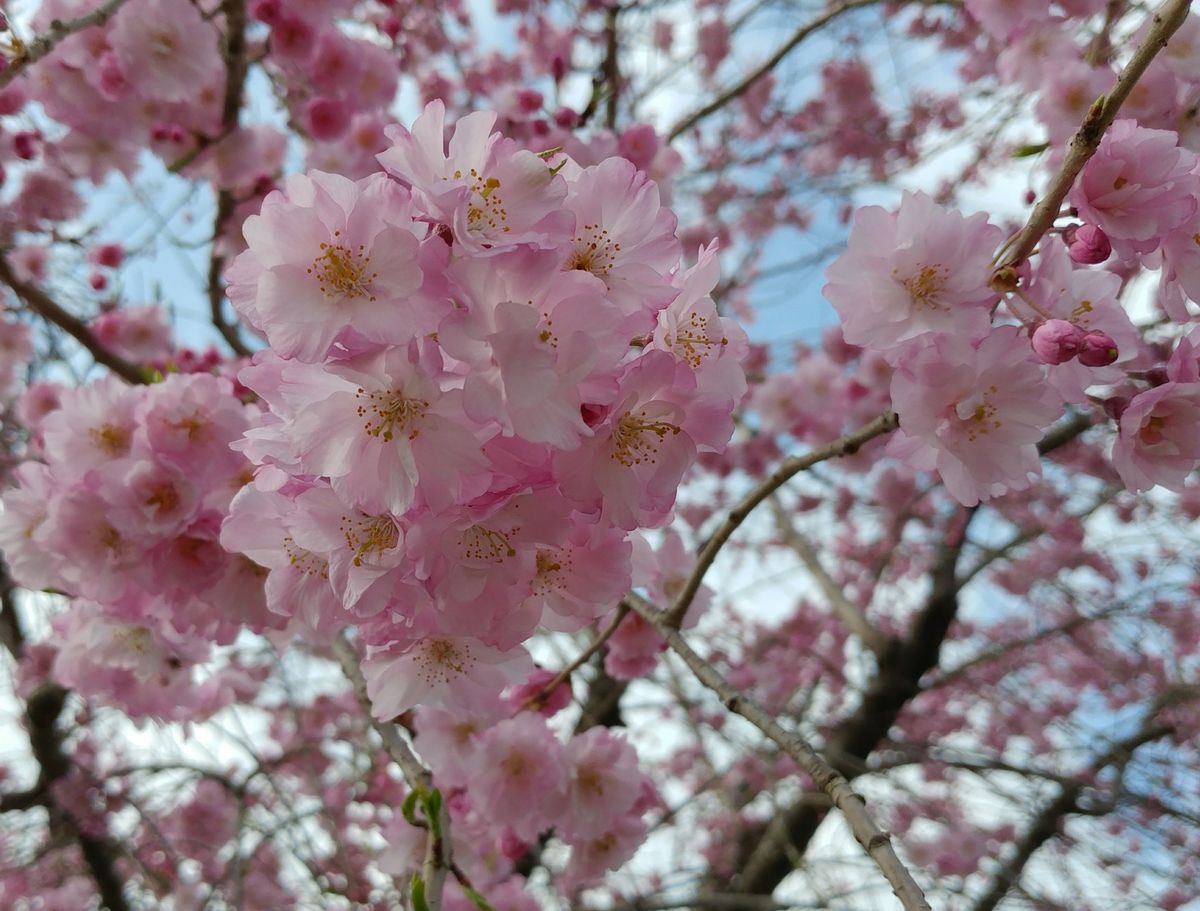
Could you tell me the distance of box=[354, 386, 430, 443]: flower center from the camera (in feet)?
2.96

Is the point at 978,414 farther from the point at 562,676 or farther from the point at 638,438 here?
the point at 562,676

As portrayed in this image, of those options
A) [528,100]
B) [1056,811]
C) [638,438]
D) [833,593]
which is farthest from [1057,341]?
[1056,811]

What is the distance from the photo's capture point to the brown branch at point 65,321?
8.43ft

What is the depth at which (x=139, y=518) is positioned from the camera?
1423 millimetres

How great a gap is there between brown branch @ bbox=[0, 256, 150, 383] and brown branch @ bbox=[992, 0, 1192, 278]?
2.32 m

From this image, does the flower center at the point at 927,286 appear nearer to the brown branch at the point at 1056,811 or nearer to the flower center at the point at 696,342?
the flower center at the point at 696,342

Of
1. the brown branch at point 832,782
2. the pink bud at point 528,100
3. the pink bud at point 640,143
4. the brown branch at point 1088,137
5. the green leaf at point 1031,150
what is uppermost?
the pink bud at point 528,100

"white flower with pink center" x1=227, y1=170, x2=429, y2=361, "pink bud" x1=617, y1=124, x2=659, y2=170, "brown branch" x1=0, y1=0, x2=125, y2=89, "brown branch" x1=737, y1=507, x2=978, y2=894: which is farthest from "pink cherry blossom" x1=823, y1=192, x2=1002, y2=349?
"brown branch" x1=737, y1=507, x2=978, y2=894

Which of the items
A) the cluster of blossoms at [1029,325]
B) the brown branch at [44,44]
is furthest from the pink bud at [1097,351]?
the brown branch at [44,44]

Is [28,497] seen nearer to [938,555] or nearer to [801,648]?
[938,555]

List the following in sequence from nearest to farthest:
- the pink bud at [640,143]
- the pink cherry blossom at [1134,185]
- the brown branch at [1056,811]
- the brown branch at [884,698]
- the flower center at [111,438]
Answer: the pink cherry blossom at [1134,185] → the flower center at [111,438] → the pink bud at [640,143] → the brown branch at [1056,811] → the brown branch at [884,698]

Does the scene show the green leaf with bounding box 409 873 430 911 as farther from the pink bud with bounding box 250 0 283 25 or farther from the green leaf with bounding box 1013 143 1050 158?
the pink bud with bounding box 250 0 283 25

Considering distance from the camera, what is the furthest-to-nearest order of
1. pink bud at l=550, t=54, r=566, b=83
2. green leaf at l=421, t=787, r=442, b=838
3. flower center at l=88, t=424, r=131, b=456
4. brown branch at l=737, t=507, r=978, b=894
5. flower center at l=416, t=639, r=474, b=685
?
brown branch at l=737, t=507, r=978, b=894
pink bud at l=550, t=54, r=566, b=83
flower center at l=88, t=424, r=131, b=456
green leaf at l=421, t=787, r=442, b=838
flower center at l=416, t=639, r=474, b=685

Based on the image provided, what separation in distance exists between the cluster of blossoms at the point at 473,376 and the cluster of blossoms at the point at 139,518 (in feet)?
1.38
